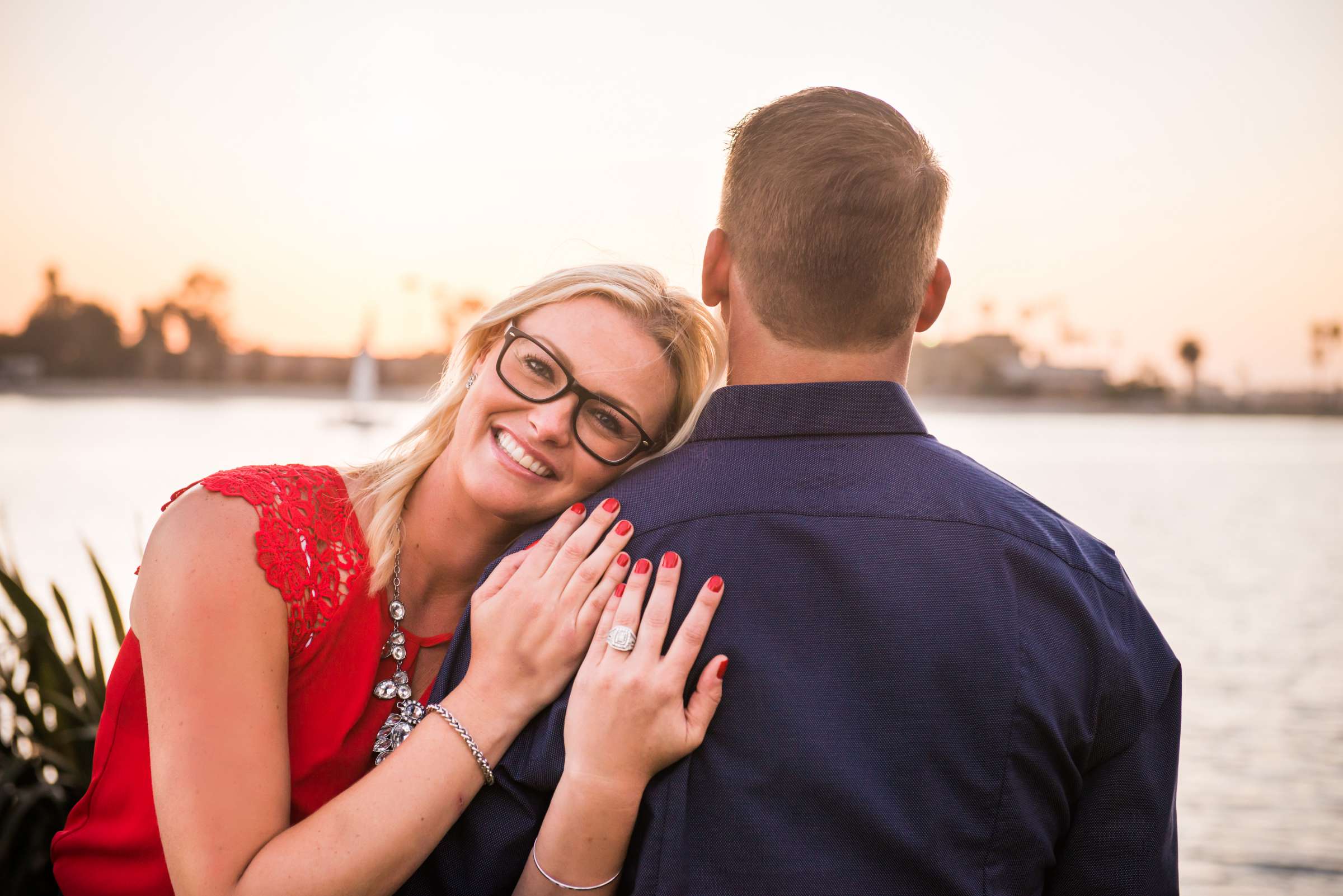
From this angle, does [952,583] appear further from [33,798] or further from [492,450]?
[33,798]

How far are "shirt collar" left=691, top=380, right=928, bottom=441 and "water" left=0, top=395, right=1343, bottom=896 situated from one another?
1312 mm

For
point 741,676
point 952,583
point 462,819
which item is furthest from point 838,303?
point 462,819

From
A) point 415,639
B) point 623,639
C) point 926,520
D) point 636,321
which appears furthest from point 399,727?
point 926,520

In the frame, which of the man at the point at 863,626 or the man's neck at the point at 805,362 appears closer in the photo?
the man at the point at 863,626

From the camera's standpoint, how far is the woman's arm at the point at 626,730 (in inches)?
63.2

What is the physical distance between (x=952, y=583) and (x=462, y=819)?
0.99 metres

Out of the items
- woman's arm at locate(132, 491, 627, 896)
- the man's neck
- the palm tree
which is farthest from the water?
the palm tree

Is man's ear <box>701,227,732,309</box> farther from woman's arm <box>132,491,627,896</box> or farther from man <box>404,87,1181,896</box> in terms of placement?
woman's arm <box>132,491,627,896</box>

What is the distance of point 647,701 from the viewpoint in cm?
162

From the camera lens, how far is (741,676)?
63.4 inches

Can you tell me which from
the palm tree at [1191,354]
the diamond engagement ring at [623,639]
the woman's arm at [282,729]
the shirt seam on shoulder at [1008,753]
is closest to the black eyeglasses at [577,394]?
the woman's arm at [282,729]

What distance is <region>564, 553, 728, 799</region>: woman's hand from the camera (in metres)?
1.60

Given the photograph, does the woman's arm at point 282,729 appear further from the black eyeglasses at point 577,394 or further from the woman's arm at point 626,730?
the black eyeglasses at point 577,394

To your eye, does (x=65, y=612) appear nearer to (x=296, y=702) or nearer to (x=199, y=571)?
(x=296, y=702)
